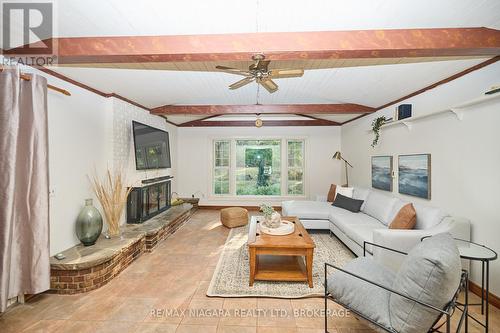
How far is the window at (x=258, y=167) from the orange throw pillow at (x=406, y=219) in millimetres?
3764

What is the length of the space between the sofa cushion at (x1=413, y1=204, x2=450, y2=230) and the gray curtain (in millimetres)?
4042

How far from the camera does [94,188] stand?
3.39 metres

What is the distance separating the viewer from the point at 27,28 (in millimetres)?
1977

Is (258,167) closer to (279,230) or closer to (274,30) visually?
(279,230)

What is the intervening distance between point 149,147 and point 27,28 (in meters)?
2.80

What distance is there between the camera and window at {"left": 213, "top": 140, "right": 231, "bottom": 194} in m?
6.88

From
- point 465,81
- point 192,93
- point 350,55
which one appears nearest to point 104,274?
point 192,93

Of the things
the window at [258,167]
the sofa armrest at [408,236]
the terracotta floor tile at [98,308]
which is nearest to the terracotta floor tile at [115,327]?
the terracotta floor tile at [98,308]

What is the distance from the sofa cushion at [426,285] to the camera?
138 cm

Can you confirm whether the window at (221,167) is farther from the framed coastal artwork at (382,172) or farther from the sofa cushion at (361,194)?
the framed coastal artwork at (382,172)

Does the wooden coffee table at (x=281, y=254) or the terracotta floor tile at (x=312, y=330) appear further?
the wooden coffee table at (x=281, y=254)

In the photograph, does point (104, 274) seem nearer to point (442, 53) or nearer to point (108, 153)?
point (108, 153)

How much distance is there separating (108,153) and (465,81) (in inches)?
193

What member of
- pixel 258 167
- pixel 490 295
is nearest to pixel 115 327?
pixel 490 295
